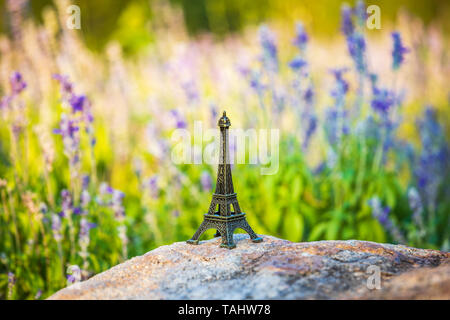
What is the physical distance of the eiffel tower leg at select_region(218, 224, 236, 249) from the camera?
2.36 meters

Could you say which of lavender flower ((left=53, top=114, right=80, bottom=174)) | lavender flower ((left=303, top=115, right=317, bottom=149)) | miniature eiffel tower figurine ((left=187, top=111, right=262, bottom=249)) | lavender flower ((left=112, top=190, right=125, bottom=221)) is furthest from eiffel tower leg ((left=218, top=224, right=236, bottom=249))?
lavender flower ((left=303, top=115, right=317, bottom=149))

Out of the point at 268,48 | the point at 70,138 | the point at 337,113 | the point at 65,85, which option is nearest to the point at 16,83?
the point at 65,85

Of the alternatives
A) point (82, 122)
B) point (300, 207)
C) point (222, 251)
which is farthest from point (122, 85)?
point (222, 251)

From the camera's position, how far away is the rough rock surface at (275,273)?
1.85 metres

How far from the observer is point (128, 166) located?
209 inches

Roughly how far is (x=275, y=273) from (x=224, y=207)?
51 cm

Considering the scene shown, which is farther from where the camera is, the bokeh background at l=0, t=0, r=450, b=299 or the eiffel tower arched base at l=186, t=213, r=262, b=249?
the bokeh background at l=0, t=0, r=450, b=299

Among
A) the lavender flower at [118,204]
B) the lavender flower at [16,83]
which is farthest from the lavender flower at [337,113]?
the lavender flower at [16,83]

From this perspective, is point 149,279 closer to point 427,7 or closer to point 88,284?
point 88,284

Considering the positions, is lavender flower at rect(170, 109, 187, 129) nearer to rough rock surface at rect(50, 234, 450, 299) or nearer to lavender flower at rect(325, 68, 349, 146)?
lavender flower at rect(325, 68, 349, 146)

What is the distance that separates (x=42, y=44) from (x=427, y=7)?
10.3 meters

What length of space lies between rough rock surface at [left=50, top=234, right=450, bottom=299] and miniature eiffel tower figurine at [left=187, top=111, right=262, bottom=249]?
7 cm

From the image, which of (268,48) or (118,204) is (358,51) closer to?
(268,48)

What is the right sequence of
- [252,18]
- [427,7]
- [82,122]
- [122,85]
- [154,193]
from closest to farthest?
[82,122], [154,193], [122,85], [252,18], [427,7]
